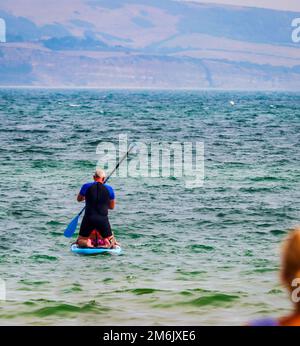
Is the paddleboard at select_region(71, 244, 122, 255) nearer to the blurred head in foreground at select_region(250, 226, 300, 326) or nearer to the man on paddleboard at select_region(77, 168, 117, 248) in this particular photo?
the man on paddleboard at select_region(77, 168, 117, 248)

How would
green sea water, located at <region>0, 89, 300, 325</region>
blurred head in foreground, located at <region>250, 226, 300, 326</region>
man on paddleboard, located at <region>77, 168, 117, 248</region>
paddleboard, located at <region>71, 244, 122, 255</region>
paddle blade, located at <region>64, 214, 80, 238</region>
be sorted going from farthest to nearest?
1. paddle blade, located at <region>64, 214, 80, 238</region>
2. paddleboard, located at <region>71, 244, 122, 255</region>
3. man on paddleboard, located at <region>77, 168, 117, 248</region>
4. green sea water, located at <region>0, 89, 300, 325</region>
5. blurred head in foreground, located at <region>250, 226, 300, 326</region>

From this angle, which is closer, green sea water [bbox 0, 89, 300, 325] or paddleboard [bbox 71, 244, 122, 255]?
green sea water [bbox 0, 89, 300, 325]

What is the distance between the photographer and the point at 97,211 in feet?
51.1

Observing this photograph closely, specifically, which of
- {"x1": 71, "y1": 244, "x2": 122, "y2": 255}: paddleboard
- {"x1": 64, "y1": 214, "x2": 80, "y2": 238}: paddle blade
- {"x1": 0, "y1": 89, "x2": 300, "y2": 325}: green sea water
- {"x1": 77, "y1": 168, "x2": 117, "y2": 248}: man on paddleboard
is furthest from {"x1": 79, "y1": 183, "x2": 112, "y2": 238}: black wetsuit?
{"x1": 64, "y1": 214, "x2": 80, "y2": 238}: paddle blade

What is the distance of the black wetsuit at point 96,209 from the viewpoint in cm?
1534

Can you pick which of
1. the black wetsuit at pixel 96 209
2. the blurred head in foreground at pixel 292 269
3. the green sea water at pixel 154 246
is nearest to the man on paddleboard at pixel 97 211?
the black wetsuit at pixel 96 209

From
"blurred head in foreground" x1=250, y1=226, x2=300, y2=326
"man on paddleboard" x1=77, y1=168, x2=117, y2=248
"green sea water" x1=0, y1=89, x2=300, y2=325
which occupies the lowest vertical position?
"green sea water" x1=0, y1=89, x2=300, y2=325

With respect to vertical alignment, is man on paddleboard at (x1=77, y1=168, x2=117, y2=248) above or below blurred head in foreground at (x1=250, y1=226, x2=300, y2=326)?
below

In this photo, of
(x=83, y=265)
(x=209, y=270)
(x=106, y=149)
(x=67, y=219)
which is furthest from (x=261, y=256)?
(x=106, y=149)

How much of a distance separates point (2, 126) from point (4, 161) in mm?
29238

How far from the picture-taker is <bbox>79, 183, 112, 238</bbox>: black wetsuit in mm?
15344

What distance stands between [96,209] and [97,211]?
0.15ft

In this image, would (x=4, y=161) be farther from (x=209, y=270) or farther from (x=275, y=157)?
(x=209, y=270)

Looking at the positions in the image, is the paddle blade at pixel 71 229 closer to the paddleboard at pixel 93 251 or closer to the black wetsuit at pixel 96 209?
the paddleboard at pixel 93 251
